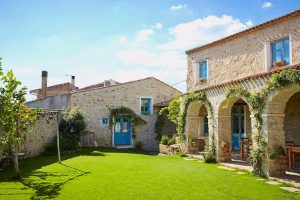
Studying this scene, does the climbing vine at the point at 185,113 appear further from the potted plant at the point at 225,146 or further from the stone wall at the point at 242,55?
the stone wall at the point at 242,55

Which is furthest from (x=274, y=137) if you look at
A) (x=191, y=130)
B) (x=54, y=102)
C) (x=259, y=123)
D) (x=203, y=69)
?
(x=54, y=102)

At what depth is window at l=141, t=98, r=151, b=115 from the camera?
21.5 meters

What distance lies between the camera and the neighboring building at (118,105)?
19734 millimetres

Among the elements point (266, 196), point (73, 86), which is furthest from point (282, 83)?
point (73, 86)

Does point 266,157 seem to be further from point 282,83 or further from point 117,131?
point 117,131

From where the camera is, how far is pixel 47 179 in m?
8.76

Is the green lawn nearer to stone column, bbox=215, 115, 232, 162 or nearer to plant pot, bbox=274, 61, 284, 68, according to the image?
stone column, bbox=215, 115, 232, 162

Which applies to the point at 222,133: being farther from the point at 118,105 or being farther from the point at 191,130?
the point at 118,105

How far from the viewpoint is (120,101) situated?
20.8 meters

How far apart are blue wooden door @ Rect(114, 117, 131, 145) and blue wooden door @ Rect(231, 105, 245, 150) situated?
807cm

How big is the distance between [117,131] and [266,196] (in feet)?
48.0

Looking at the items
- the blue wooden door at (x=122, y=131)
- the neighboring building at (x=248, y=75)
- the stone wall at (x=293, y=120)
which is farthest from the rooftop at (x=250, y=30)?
the blue wooden door at (x=122, y=131)

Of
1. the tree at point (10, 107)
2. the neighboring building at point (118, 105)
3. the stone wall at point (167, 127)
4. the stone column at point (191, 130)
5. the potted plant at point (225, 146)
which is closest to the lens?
the tree at point (10, 107)

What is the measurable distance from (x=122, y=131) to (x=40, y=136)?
22.8ft
